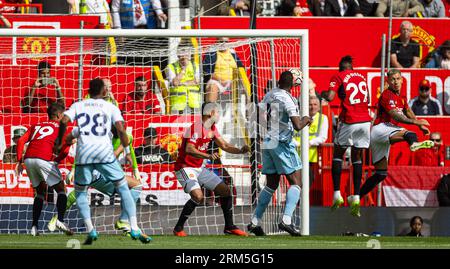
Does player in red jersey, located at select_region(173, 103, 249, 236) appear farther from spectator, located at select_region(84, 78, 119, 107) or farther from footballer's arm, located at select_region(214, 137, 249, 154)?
spectator, located at select_region(84, 78, 119, 107)

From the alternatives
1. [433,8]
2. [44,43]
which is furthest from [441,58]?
[44,43]

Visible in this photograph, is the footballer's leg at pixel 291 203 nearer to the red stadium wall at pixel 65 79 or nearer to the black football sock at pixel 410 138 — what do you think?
the black football sock at pixel 410 138

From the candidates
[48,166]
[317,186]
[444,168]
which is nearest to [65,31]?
[48,166]

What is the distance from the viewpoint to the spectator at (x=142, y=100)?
19500 mm

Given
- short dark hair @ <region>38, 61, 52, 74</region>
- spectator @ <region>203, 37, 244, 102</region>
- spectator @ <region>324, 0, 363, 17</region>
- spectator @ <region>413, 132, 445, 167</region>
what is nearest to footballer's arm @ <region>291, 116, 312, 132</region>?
spectator @ <region>203, 37, 244, 102</region>

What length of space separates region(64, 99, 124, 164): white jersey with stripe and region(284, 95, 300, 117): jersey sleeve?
2969mm

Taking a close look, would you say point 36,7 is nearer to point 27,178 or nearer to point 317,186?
point 27,178

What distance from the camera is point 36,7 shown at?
76.6 ft

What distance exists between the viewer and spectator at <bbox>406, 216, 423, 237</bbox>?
→ 19281mm

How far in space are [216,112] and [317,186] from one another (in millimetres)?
3013

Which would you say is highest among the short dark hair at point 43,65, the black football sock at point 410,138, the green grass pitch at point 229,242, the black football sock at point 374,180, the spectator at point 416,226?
the short dark hair at point 43,65

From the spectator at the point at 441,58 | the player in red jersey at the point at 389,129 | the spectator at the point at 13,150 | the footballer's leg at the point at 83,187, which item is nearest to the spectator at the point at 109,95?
the spectator at the point at 13,150

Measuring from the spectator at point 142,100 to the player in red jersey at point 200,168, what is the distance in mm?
2153

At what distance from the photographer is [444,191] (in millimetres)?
19891
